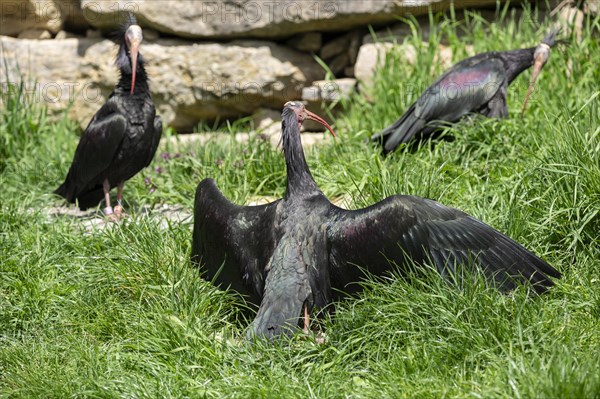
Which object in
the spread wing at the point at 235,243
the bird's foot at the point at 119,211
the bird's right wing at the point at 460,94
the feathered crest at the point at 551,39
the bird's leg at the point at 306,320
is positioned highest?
the feathered crest at the point at 551,39

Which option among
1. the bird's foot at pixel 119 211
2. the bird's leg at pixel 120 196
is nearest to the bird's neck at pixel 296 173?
the bird's foot at pixel 119 211

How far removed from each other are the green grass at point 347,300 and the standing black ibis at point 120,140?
275mm

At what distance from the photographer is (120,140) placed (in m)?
6.49

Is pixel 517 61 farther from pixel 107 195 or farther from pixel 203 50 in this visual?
pixel 107 195

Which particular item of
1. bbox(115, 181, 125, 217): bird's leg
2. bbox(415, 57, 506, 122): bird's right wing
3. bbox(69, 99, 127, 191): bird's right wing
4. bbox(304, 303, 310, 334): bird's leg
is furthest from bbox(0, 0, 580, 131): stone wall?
bbox(304, 303, 310, 334): bird's leg

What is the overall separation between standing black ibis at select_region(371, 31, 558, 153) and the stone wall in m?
1.09

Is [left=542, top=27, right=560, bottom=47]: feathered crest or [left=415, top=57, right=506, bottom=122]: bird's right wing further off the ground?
[left=542, top=27, right=560, bottom=47]: feathered crest

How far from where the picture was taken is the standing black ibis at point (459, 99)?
677 cm

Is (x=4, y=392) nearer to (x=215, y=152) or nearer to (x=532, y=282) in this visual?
(x=532, y=282)

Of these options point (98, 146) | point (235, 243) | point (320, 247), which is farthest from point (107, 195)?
point (320, 247)

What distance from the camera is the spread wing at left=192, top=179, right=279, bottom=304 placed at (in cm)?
478

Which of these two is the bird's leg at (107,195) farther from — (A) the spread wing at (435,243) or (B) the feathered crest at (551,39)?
(B) the feathered crest at (551,39)

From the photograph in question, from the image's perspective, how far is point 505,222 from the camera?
5.09 meters

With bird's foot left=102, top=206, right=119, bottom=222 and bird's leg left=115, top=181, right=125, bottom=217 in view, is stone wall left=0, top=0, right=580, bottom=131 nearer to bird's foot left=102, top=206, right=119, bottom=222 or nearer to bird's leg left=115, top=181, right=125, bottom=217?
bird's leg left=115, top=181, right=125, bottom=217
